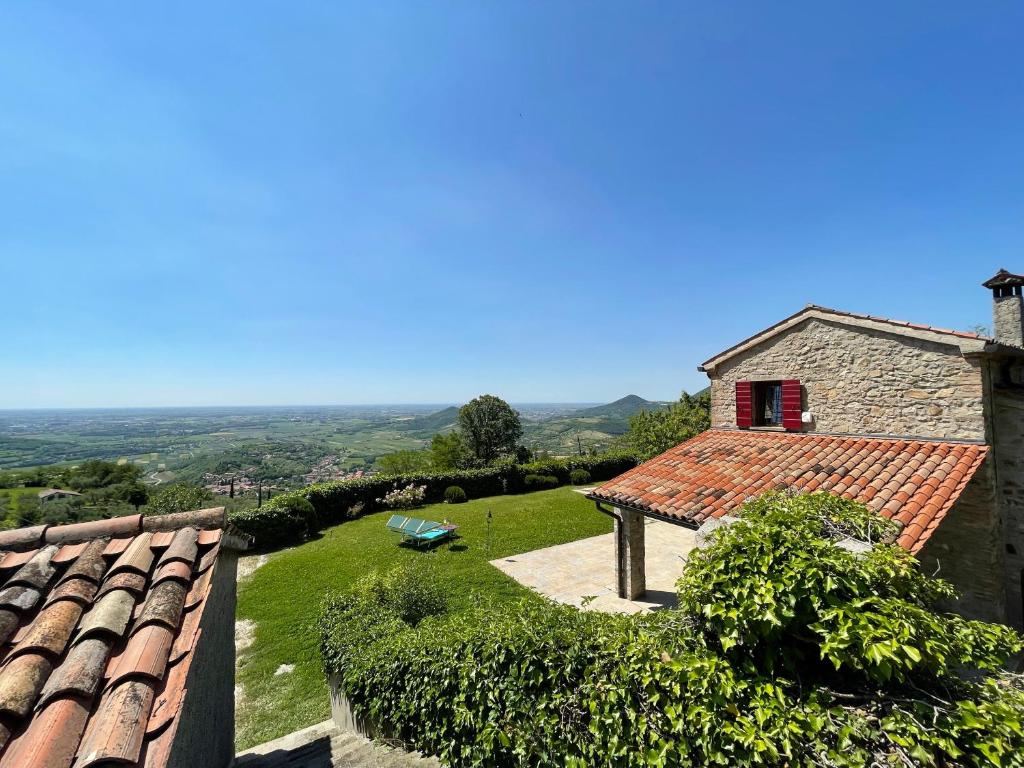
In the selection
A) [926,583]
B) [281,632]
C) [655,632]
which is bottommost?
[281,632]

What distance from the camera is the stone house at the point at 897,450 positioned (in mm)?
6840

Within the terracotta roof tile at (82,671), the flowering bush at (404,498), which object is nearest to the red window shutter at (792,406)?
the terracotta roof tile at (82,671)

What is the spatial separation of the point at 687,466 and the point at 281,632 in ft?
32.5

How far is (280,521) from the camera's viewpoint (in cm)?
1680

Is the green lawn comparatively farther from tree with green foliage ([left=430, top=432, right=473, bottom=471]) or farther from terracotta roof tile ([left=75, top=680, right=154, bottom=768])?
tree with green foliage ([left=430, top=432, right=473, bottom=471])

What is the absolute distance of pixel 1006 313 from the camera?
30.1 ft

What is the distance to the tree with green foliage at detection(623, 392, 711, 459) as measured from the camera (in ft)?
73.7

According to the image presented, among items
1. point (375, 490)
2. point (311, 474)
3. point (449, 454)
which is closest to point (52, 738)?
point (375, 490)

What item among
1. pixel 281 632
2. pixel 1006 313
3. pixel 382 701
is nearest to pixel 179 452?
pixel 281 632

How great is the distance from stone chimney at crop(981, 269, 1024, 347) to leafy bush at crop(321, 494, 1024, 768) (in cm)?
987

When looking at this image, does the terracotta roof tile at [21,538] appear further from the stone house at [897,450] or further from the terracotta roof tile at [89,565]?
the stone house at [897,450]

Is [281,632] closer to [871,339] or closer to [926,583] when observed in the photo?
[926,583]

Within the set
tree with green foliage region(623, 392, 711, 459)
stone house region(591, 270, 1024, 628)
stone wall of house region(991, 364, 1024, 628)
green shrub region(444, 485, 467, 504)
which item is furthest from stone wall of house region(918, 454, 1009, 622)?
green shrub region(444, 485, 467, 504)

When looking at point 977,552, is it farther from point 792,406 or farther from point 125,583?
point 125,583
